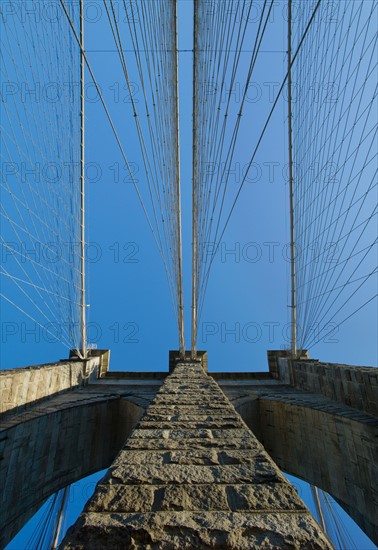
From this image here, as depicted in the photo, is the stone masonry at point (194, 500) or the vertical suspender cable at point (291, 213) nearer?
the stone masonry at point (194, 500)

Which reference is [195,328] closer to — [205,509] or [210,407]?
[210,407]

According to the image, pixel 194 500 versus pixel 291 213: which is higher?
pixel 291 213

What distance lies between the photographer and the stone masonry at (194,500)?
172 centimetres

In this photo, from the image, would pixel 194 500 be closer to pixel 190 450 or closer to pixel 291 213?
pixel 190 450

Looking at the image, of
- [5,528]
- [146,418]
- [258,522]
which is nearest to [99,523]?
[258,522]

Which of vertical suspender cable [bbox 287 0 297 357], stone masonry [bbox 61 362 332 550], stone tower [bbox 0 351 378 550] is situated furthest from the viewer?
vertical suspender cable [bbox 287 0 297 357]

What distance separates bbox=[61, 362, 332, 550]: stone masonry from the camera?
1717mm

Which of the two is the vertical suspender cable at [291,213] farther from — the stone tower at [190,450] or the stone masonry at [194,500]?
the stone masonry at [194,500]

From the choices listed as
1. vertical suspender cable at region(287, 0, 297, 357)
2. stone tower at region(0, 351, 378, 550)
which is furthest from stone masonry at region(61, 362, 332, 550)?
vertical suspender cable at region(287, 0, 297, 357)

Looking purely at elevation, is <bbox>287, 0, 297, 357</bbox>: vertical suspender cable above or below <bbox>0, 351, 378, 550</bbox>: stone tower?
above

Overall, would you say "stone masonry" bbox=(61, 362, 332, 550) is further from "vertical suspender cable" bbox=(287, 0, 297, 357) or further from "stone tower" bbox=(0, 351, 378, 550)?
"vertical suspender cable" bbox=(287, 0, 297, 357)

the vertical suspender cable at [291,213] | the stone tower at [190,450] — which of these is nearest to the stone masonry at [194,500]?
the stone tower at [190,450]

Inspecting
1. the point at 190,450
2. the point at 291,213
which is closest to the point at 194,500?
the point at 190,450

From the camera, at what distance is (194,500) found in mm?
2127
